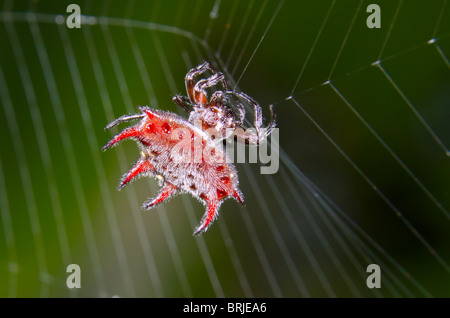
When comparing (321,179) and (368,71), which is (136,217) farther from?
(368,71)

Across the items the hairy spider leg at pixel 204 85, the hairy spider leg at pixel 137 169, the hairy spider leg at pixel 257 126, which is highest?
the hairy spider leg at pixel 204 85

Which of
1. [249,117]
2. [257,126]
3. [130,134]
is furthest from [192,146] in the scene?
[249,117]

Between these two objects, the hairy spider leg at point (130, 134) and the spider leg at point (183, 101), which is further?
the spider leg at point (183, 101)

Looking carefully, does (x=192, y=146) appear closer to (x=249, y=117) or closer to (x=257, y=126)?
(x=257, y=126)

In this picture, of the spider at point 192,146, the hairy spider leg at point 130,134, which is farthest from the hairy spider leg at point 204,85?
the hairy spider leg at point 130,134

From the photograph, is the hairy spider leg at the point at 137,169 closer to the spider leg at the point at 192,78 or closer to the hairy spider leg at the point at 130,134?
the hairy spider leg at the point at 130,134

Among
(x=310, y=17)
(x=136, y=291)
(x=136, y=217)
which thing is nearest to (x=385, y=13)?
(x=310, y=17)

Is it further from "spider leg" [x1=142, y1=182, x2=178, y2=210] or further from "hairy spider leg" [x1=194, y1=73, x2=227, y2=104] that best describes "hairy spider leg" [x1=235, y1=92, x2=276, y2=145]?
"spider leg" [x1=142, y1=182, x2=178, y2=210]
